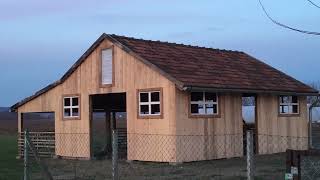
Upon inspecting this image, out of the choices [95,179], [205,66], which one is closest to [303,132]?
[205,66]

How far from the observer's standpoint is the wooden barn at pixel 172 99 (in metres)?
23.6

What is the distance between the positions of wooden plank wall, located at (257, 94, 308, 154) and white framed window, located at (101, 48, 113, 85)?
638 centimetres

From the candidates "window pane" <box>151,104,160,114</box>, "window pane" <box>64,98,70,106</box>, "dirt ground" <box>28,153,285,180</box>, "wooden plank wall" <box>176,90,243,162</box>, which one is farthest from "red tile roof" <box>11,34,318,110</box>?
"dirt ground" <box>28,153,285,180</box>

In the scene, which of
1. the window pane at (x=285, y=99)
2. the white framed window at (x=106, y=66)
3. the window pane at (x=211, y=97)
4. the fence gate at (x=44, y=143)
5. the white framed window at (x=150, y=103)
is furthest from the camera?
the fence gate at (x=44, y=143)

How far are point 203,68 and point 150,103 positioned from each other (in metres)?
2.98

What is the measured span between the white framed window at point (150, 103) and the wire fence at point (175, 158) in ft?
2.85

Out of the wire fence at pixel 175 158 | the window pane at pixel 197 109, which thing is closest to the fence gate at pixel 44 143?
the wire fence at pixel 175 158

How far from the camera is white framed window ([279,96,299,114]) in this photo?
28.4 m

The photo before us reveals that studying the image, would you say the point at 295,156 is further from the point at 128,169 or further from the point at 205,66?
the point at 205,66

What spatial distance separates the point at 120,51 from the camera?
83.2ft

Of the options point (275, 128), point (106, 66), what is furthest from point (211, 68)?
point (106, 66)

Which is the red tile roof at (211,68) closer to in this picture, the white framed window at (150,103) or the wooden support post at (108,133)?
the white framed window at (150,103)

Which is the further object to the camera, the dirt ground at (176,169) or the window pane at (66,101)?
the window pane at (66,101)

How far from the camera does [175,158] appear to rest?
2308cm
